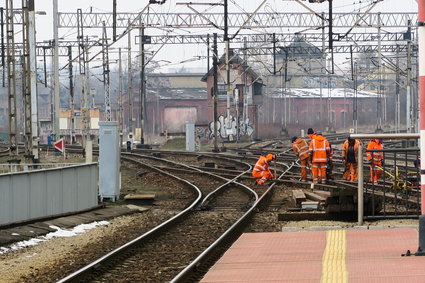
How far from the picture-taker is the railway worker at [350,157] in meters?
25.7

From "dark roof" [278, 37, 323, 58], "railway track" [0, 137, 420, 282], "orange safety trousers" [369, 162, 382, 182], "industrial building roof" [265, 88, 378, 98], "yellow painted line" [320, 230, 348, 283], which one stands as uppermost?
"dark roof" [278, 37, 323, 58]

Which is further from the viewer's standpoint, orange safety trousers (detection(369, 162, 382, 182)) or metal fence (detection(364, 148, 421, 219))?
orange safety trousers (detection(369, 162, 382, 182))

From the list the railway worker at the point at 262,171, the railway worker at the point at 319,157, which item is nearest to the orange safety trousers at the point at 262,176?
the railway worker at the point at 262,171

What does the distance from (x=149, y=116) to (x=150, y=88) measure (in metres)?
7.29

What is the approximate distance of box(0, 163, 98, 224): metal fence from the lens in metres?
17.6

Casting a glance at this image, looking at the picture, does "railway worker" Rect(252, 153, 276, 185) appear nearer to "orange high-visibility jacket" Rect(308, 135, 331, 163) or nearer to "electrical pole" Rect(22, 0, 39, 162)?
"orange high-visibility jacket" Rect(308, 135, 331, 163)

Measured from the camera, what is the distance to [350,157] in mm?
26203

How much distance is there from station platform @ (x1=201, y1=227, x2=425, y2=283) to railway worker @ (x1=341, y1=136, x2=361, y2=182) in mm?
12706

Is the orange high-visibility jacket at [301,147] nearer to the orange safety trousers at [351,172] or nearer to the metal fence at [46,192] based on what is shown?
the orange safety trousers at [351,172]

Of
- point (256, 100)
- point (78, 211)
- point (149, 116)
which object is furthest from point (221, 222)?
point (149, 116)

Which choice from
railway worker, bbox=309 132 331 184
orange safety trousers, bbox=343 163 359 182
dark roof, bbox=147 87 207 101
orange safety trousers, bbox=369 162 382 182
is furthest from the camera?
dark roof, bbox=147 87 207 101

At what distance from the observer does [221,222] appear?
19.1 m

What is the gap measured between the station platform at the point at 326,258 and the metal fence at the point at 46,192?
5.99m

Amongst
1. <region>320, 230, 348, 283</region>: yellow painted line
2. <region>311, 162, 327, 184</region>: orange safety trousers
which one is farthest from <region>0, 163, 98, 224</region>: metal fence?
<region>320, 230, 348, 283</region>: yellow painted line
